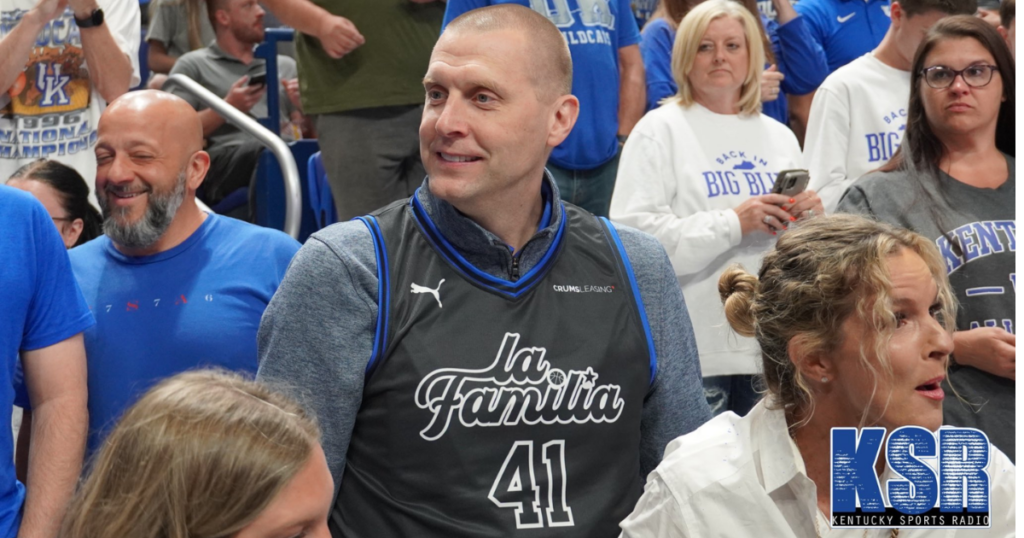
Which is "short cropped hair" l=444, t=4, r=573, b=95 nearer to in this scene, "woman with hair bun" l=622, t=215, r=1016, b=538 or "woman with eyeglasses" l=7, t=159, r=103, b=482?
"woman with hair bun" l=622, t=215, r=1016, b=538

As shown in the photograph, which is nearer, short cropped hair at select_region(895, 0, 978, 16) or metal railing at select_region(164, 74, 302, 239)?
short cropped hair at select_region(895, 0, 978, 16)

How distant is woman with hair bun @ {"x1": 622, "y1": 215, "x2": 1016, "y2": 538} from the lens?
1.94 meters

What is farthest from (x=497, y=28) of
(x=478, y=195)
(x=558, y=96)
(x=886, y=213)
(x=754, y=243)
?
(x=754, y=243)

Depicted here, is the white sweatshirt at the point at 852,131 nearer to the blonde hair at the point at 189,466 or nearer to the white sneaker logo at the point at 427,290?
the white sneaker logo at the point at 427,290

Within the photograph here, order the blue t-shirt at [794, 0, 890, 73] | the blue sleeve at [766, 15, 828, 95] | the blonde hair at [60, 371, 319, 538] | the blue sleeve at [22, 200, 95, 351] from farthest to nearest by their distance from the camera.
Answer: the blue t-shirt at [794, 0, 890, 73] < the blue sleeve at [766, 15, 828, 95] < the blue sleeve at [22, 200, 95, 351] < the blonde hair at [60, 371, 319, 538]

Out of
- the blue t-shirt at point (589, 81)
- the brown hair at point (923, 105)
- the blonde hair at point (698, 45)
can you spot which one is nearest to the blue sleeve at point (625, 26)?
the blue t-shirt at point (589, 81)

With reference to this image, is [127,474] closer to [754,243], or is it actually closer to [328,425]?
[328,425]

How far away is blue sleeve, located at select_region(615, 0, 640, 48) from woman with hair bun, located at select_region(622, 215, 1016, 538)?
8.06 ft

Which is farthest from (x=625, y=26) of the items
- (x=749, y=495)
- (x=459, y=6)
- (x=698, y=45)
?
(x=749, y=495)

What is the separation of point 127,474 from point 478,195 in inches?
40.8

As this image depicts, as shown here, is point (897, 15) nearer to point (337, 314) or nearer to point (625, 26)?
point (625, 26)

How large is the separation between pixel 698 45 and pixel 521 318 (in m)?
2.04

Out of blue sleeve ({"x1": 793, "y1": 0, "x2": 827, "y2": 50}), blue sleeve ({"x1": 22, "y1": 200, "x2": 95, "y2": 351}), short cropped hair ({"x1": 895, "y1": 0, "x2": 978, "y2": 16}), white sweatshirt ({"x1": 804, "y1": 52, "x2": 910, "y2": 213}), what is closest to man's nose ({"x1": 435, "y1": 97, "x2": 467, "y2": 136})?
blue sleeve ({"x1": 22, "y1": 200, "x2": 95, "y2": 351})

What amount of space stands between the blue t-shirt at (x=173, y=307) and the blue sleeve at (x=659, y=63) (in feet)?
6.52
